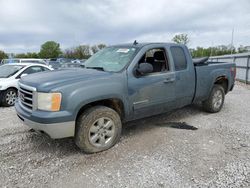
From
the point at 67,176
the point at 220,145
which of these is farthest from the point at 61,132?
the point at 220,145

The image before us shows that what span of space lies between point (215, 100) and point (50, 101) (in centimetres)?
458

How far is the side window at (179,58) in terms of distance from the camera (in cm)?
466

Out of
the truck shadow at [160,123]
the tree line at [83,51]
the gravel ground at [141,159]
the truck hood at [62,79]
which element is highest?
the tree line at [83,51]

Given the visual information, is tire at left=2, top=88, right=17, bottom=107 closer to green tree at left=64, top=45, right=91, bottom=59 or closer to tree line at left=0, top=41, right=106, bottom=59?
tree line at left=0, top=41, right=106, bottom=59

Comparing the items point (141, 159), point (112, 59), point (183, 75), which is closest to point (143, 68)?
point (112, 59)

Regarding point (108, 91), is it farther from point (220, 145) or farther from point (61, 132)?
point (220, 145)

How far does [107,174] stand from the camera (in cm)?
304

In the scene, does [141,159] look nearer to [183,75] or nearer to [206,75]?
[183,75]

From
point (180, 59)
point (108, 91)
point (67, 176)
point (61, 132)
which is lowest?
point (67, 176)

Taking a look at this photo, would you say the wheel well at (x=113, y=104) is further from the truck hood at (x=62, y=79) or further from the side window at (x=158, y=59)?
the side window at (x=158, y=59)

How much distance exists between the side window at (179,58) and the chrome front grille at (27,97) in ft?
9.60

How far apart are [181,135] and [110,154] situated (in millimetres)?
1642

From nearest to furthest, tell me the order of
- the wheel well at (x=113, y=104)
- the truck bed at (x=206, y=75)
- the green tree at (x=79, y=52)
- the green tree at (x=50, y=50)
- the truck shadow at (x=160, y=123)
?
1. the wheel well at (x=113, y=104)
2. the truck shadow at (x=160, y=123)
3. the truck bed at (x=206, y=75)
4. the green tree at (x=79, y=52)
5. the green tree at (x=50, y=50)

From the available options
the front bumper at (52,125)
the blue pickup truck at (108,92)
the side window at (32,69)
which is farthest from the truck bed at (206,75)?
the side window at (32,69)
